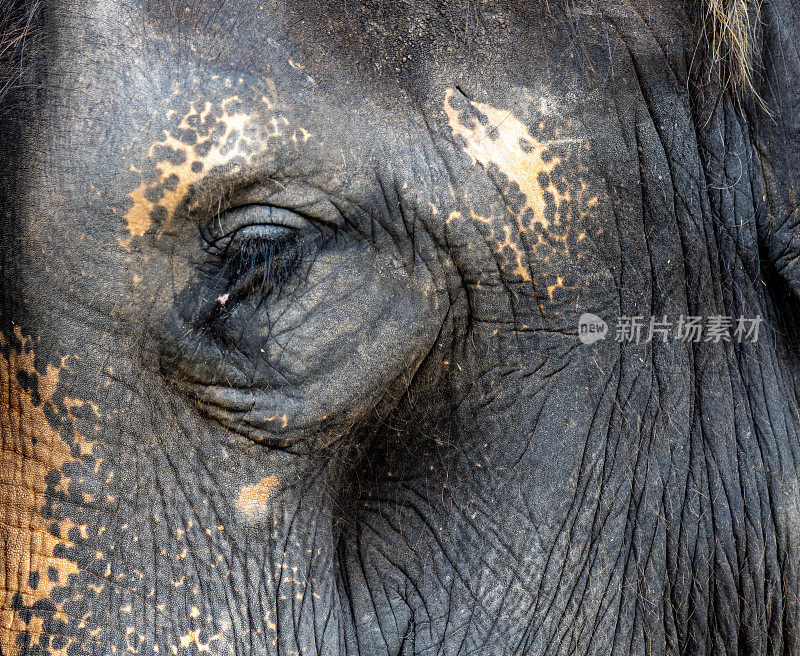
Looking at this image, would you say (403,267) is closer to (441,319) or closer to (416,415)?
(441,319)

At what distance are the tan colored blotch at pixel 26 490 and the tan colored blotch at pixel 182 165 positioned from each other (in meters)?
0.25

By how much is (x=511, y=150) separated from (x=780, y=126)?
0.50 metres

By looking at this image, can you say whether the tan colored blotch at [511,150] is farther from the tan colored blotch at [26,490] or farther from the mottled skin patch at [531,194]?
the tan colored blotch at [26,490]

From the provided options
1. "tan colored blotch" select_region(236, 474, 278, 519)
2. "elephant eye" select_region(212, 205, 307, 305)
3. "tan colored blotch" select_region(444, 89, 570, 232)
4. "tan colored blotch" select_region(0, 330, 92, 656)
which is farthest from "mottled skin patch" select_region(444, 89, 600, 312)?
"tan colored blotch" select_region(0, 330, 92, 656)

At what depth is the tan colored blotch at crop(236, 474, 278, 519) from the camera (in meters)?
1.38

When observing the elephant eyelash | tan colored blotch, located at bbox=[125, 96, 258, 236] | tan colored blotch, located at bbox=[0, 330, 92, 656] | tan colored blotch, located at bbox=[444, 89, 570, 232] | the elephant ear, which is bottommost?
tan colored blotch, located at bbox=[0, 330, 92, 656]

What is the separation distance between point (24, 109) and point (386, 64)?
21.1 inches

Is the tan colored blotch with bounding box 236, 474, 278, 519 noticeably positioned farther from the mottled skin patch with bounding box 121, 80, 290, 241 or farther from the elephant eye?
the mottled skin patch with bounding box 121, 80, 290, 241

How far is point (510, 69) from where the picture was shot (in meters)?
1.43

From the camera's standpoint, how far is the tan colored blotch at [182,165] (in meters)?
1.29

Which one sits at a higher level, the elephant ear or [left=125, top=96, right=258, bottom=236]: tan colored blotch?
the elephant ear

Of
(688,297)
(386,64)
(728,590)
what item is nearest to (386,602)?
(728,590)

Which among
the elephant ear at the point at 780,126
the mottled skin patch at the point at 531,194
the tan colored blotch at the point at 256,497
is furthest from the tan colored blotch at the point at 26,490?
the elephant ear at the point at 780,126

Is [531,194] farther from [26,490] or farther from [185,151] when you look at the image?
[26,490]
